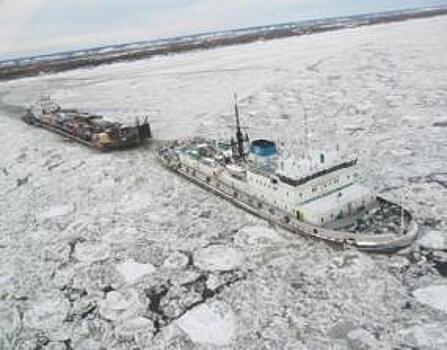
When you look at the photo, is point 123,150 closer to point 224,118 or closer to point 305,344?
point 224,118

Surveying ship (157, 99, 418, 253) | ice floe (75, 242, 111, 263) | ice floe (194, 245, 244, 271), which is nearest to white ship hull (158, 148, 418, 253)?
ship (157, 99, 418, 253)

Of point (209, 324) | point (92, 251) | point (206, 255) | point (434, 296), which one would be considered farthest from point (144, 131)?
point (434, 296)

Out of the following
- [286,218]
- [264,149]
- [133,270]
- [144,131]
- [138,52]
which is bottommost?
[133,270]

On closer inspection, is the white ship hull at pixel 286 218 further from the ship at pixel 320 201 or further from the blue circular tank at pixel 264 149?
the blue circular tank at pixel 264 149

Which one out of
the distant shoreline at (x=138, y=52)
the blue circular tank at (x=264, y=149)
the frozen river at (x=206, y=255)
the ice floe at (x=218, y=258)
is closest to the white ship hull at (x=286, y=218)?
the frozen river at (x=206, y=255)

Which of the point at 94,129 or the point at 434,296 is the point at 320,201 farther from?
the point at 94,129
